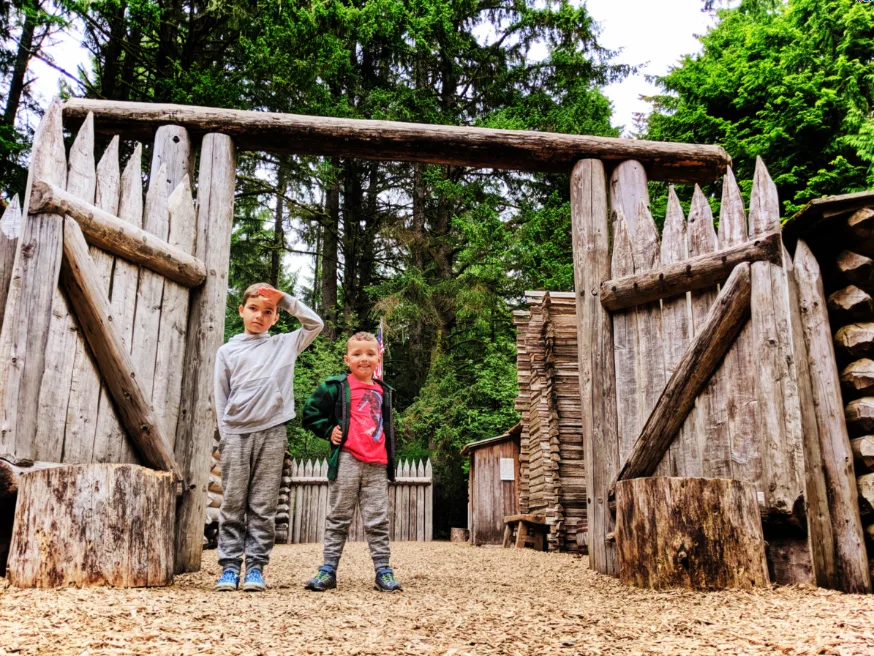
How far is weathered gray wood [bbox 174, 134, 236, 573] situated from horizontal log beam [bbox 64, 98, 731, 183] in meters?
0.28

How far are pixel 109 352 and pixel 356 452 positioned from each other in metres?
1.69

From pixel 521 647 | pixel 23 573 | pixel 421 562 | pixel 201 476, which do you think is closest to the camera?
pixel 521 647

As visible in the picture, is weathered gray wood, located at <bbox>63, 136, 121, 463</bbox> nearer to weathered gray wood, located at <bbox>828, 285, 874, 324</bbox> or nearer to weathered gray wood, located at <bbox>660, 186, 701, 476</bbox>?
weathered gray wood, located at <bbox>660, 186, 701, 476</bbox>

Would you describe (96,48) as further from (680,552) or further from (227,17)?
(680,552)

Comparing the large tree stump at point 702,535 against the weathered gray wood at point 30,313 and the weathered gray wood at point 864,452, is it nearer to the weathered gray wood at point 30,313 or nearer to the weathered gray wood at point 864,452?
the weathered gray wood at point 864,452

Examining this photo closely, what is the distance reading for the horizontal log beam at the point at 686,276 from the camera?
4.73 meters

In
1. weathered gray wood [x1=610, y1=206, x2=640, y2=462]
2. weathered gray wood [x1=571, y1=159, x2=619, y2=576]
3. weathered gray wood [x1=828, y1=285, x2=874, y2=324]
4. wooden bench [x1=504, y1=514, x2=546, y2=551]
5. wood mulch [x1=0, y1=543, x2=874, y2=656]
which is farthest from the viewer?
wooden bench [x1=504, y1=514, x2=546, y2=551]

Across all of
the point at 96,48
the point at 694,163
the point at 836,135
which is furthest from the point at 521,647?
the point at 96,48

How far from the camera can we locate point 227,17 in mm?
17469

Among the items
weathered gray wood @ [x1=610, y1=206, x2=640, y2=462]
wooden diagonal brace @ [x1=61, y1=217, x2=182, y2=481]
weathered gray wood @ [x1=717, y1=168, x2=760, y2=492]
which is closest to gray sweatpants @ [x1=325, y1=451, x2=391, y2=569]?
wooden diagonal brace @ [x1=61, y1=217, x2=182, y2=481]

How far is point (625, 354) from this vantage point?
5.69 metres

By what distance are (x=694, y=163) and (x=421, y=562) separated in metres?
5.05

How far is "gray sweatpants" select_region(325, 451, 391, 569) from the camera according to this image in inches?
181

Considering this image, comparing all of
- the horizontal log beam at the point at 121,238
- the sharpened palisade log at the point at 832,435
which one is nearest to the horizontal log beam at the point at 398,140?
the horizontal log beam at the point at 121,238
